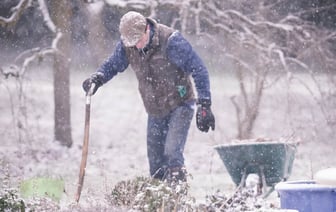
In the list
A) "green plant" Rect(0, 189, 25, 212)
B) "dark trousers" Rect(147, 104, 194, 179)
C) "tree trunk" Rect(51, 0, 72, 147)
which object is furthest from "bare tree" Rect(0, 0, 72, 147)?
"green plant" Rect(0, 189, 25, 212)

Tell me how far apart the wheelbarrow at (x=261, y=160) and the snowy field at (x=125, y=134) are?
1.10 metres

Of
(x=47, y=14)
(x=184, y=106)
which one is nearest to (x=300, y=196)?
(x=184, y=106)

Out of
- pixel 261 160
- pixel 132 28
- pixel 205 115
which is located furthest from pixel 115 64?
pixel 261 160

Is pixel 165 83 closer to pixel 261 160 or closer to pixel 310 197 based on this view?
pixel 261 160

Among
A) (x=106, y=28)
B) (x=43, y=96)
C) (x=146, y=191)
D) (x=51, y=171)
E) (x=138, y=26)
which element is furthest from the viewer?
(x=43, y=96)

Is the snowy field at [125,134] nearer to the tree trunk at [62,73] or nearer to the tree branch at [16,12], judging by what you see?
the tree trunk at [62,73]

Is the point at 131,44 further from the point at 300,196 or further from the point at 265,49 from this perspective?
the point at 265,49

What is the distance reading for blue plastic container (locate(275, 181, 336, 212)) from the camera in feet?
14.9

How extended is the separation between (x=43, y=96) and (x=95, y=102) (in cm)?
137

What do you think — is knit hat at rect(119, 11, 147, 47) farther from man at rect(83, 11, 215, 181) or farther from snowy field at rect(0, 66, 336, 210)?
snowy field at rect(0, 66, 336, 210)

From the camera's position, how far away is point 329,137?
1263 cm

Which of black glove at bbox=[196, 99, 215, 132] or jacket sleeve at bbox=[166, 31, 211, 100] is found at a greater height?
jacket sleeve at bbox=[166, 31, 211, 100]

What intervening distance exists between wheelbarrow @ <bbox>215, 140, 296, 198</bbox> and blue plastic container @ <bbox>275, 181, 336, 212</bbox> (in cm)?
214

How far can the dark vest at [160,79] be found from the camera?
5.99m
